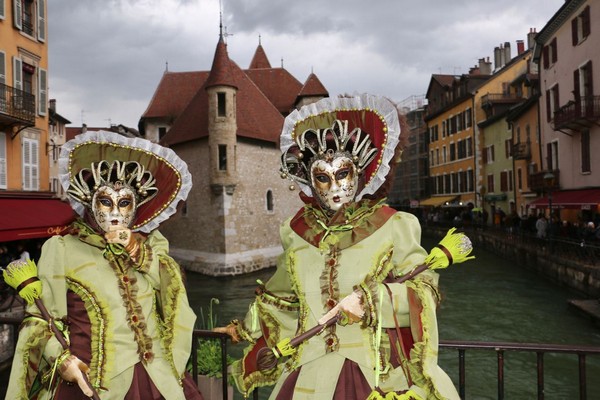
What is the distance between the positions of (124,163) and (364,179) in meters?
1.36

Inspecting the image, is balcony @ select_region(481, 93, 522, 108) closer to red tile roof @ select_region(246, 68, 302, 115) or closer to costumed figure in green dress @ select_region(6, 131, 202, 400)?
red tile roof @ select_region(246, 68, 302, 115)

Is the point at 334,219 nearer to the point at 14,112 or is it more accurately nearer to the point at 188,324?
the point at 188,324

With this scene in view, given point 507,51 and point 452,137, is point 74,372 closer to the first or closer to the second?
point 452,137

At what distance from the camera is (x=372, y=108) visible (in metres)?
2.57

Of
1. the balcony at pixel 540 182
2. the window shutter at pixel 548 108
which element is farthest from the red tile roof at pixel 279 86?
the balcony at pixel 540 182

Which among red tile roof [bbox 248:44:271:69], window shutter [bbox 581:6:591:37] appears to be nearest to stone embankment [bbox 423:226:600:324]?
window shutter [bbox 581:6:591:37]

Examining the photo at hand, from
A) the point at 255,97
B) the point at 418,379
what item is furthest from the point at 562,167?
the point at 418,379

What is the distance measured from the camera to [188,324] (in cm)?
280

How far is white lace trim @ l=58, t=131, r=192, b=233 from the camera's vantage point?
277cm

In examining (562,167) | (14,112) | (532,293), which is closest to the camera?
(14,112)

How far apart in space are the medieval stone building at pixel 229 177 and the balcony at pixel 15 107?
790 cm

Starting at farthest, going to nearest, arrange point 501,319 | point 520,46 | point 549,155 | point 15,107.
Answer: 1. point 520,46
2. point 549,155
3. point 15,107
4. point 501,319

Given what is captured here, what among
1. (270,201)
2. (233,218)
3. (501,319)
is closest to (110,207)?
(501,319)

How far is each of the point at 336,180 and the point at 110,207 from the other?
4.11ft
